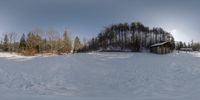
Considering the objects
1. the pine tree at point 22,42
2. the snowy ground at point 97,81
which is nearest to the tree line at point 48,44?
the pine tree at point 22,42

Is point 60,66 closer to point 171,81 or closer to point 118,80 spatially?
point 118,80

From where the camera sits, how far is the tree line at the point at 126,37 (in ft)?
147

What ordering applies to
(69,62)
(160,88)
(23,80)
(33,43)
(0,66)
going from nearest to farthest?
(160,88) → (23,80) → (0,66) → (69,62) → (33,43)

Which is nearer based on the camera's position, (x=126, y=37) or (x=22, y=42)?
(x=126, y=37)

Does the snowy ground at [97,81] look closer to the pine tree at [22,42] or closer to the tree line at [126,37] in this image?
the tree line at [126,37]

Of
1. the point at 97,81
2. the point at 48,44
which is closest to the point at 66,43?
the point at 48,44

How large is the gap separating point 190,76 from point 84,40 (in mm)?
57244

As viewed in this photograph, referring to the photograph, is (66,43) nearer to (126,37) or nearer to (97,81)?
(126,37)

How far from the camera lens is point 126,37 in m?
46.7

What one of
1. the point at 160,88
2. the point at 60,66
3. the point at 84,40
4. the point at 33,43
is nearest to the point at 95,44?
the point at 33,43

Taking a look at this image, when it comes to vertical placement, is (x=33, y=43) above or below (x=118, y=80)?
above

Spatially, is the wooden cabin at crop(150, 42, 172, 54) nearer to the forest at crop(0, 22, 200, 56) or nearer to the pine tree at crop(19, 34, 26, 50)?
the forest at crop(0, 22, 200, 56)

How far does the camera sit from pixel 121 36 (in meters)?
46.8

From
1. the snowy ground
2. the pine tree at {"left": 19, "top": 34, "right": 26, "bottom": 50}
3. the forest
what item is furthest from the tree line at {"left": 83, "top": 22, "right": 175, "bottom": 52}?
the snowy ground
